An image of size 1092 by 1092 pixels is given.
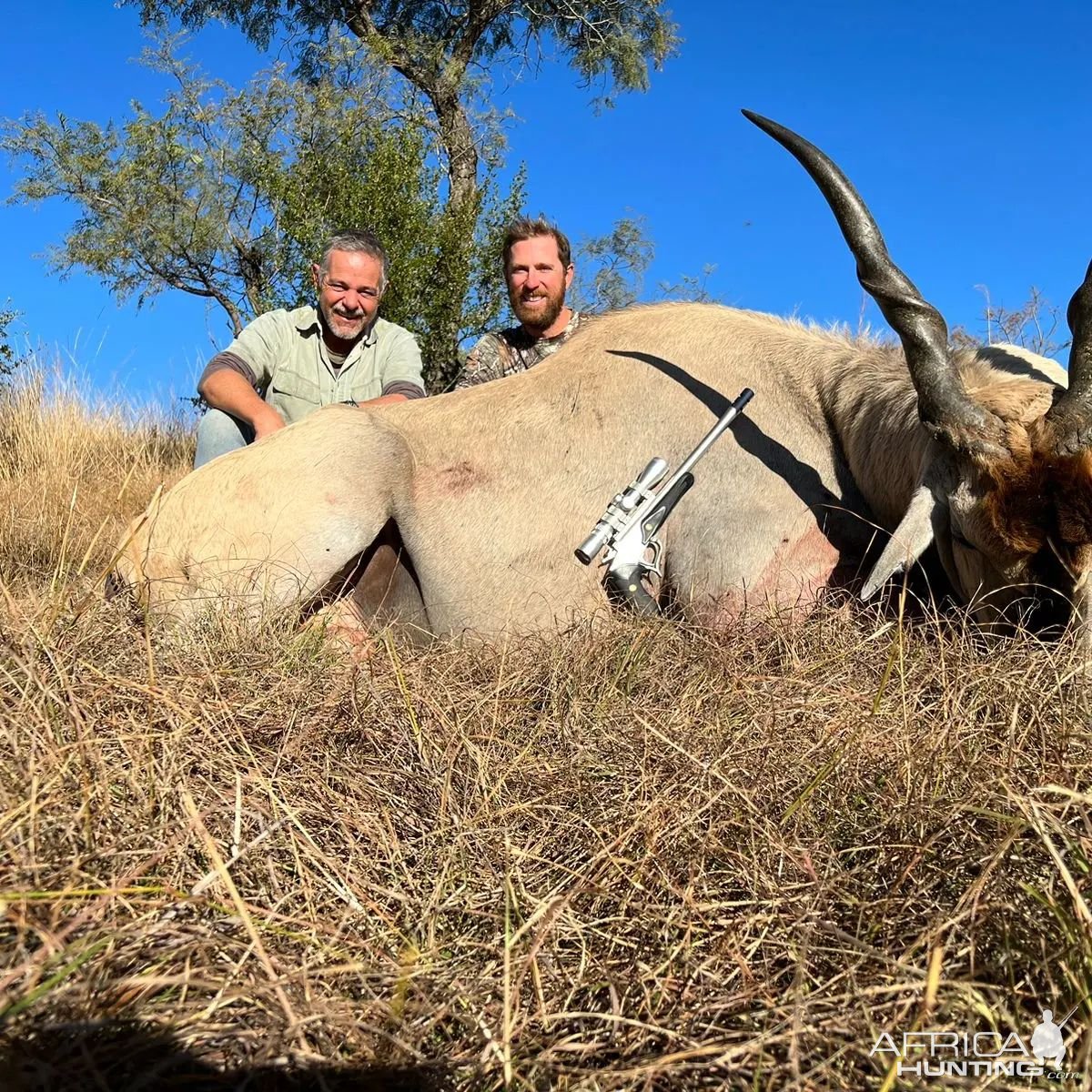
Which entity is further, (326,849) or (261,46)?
(261,46)

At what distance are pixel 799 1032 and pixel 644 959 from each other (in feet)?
0.96

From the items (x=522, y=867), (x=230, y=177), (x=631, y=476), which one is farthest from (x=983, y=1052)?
(x=230, y=177)

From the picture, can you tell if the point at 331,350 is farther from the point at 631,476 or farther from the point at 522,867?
the point at 522,867

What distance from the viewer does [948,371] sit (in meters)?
3.23

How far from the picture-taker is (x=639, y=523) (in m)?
3.75

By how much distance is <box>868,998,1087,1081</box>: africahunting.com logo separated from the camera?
45.9 inches

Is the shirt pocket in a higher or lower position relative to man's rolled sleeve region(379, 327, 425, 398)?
lower

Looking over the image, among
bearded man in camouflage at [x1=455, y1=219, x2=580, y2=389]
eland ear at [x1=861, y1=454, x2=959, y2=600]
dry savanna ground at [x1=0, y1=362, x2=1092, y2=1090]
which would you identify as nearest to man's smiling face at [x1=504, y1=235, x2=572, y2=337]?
bearded man in camouflage at [x1=455, y1=219, x2=580, y2=389]

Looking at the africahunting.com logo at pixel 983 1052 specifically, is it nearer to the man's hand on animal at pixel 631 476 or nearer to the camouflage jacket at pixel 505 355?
the man's hand on animal at pixel 631 476

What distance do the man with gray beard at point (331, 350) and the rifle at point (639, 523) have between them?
7.80 ft

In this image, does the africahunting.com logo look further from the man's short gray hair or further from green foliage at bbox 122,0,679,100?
green foliage at bbox 122,0,679,100

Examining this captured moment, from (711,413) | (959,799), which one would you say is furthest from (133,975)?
(711,413)

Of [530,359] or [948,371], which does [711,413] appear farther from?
[530,359]

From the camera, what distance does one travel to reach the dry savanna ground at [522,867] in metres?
1.22
